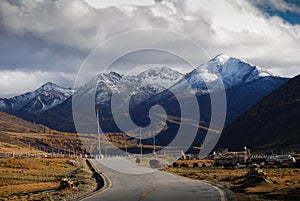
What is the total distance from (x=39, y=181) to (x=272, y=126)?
9976 cm

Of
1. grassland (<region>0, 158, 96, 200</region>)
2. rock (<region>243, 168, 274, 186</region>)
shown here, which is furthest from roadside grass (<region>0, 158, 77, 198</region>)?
rock (<region>243, 168, 274, 186</region>)

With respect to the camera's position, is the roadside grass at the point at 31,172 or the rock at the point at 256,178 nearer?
the rock at the point at 256,178

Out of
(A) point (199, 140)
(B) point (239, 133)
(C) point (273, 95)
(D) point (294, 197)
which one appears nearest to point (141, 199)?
(D) point (294, 197)

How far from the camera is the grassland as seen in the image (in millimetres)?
33281

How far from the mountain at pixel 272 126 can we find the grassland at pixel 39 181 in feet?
193

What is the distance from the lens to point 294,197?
78.0 ft

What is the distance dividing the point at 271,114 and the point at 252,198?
128252mm

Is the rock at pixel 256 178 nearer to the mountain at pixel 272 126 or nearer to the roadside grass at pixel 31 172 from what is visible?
the roadside grass at pixel 31 172

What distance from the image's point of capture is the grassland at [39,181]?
3328 centimetres

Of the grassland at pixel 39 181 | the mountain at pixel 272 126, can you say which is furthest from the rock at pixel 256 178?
the mountain at pixel 272 126

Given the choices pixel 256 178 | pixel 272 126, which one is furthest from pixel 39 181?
pixel 272 126

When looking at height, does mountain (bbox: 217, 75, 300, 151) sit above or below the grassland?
above

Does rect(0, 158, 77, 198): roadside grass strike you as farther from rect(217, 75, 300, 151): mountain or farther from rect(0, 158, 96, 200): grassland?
rect(217, 75, 300, 151): mountain

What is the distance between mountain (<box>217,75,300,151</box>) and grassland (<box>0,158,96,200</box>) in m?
58.7
